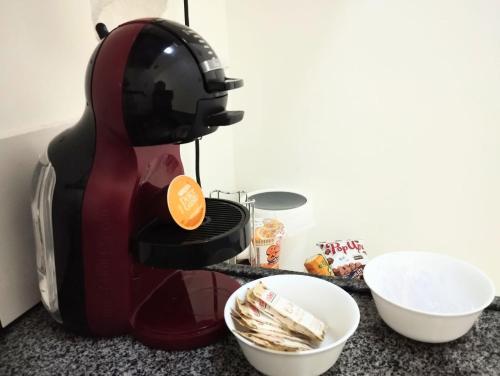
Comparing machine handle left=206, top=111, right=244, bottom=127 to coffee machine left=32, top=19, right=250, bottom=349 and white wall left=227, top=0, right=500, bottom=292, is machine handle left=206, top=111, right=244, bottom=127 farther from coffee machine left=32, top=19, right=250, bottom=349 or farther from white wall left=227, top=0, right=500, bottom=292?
→ white wall left=227, top=0, right=500, bottom=292

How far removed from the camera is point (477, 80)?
110 centimetres

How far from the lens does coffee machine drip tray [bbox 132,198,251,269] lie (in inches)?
17.2

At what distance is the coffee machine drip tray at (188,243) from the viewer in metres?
0.44

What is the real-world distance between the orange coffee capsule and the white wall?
0.80 metres

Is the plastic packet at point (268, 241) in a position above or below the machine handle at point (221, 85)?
below

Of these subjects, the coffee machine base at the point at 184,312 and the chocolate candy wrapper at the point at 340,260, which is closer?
the coffee machine base at the point at 184,312

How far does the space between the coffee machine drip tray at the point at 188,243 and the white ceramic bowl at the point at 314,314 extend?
6cm

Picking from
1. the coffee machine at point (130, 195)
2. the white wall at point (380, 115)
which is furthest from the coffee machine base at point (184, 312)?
the white wall at point (380, 115)

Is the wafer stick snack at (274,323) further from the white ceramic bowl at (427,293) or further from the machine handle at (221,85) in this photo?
the machine handle at (221,85)

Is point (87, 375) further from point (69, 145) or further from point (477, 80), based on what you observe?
point (477, 80)

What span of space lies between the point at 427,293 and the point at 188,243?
316 mm

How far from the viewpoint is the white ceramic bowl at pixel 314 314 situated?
39 cm

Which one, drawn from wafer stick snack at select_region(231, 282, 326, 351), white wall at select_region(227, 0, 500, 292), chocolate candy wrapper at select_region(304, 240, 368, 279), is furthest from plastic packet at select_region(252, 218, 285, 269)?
wafer stick snack at select_region(231, 282, 326, 351)

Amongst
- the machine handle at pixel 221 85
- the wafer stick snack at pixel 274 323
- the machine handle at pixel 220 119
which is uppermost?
the machine handle at pixel 221 85
